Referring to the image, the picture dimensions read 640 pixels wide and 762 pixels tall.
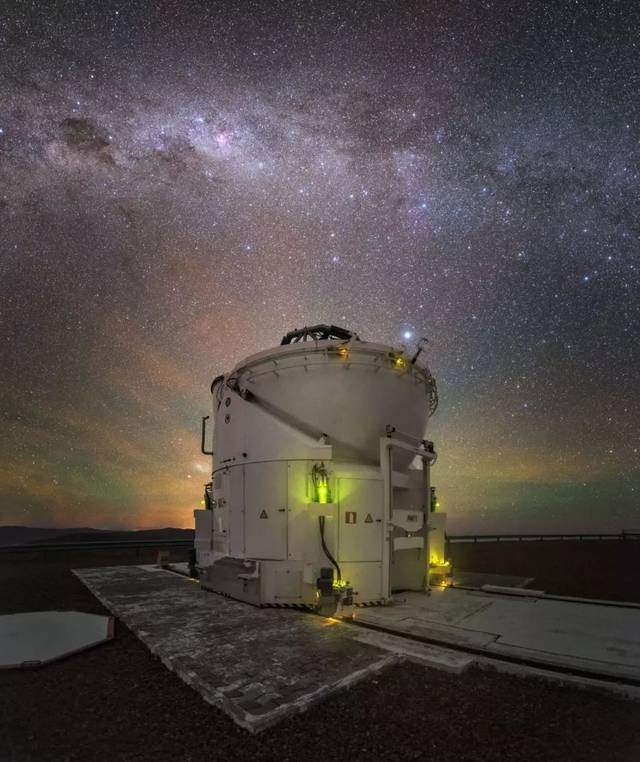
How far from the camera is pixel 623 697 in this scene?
236 inches

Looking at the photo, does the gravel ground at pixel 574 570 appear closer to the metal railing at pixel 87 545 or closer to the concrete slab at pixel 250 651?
the concrete slab at pixel 250 651

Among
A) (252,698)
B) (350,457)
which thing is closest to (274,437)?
(350,457)

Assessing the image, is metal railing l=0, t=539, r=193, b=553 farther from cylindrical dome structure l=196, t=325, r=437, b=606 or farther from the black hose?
the black hose

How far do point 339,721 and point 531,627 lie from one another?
550cm

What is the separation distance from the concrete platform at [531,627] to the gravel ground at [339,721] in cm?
94

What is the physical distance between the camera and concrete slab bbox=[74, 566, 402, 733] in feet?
19.0

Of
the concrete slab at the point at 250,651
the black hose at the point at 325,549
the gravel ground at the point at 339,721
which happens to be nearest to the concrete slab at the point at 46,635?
the gravel ground at the point at 339,721

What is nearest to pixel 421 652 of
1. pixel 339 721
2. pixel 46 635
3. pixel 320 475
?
pixel 339 721

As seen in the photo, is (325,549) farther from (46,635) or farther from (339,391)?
(46,635)

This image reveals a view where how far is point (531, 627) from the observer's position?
913cm

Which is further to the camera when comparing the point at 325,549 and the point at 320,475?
the point at 320,475


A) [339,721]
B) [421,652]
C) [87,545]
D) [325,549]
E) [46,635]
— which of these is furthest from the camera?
[87,545]

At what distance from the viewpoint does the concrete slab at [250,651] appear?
5801mm

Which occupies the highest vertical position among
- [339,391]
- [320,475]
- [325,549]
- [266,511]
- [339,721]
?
[339,391]
